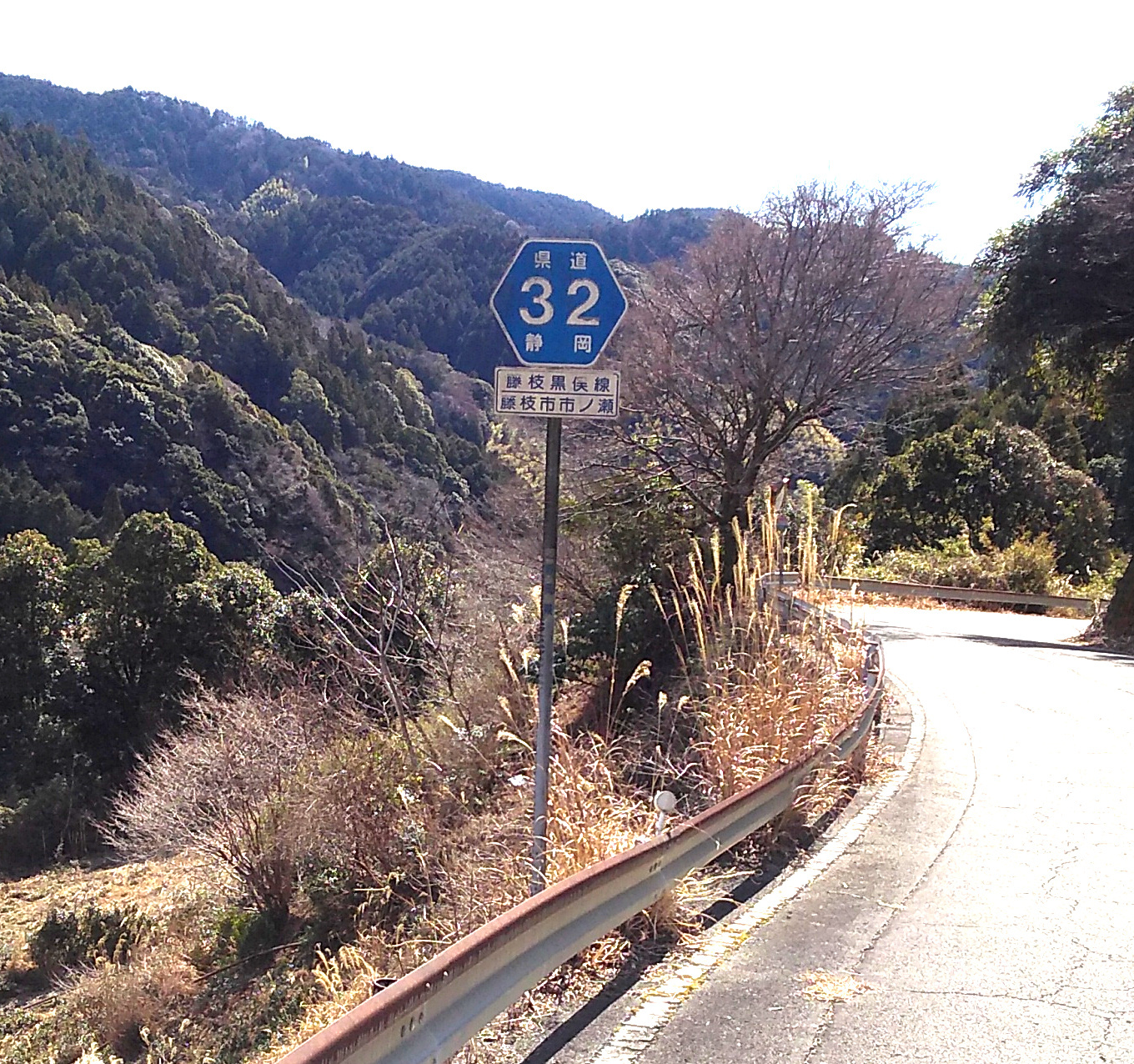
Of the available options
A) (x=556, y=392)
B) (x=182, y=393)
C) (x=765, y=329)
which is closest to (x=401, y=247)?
(x=182, y=393)

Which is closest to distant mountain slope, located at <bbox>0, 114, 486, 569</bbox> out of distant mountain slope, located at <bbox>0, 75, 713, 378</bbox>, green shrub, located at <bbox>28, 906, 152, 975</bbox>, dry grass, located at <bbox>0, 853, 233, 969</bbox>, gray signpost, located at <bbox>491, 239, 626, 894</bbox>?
distant mountain slope, located at <bbox>0, 75, 713, 378</bbox>

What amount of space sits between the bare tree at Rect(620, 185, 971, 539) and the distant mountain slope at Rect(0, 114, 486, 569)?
21.3 feet

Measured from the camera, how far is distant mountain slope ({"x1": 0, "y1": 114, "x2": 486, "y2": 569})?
2239 inches

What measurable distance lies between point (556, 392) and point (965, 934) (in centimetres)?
298

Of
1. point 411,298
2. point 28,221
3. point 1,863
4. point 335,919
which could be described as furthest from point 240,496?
point 411,298

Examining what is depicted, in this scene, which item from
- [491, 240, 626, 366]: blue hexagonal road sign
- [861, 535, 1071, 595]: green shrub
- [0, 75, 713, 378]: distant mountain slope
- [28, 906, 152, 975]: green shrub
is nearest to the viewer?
[491, 240, 626, 366]: blue hexagonal road sign

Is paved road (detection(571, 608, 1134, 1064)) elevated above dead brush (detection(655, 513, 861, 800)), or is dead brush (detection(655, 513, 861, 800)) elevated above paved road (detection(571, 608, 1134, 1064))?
dead brush (detection(655, 513, 861, 800))

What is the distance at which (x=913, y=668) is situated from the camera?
1495cm

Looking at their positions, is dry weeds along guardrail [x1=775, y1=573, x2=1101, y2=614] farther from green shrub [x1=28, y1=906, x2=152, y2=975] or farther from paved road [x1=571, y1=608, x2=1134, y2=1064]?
paved road [x1=571, y1=608, x2=1134, y2=1064]

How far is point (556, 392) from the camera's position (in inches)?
189

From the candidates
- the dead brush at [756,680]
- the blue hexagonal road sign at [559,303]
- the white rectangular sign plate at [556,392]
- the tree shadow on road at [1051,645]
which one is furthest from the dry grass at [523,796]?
the tree shadow on road at [1051,645]

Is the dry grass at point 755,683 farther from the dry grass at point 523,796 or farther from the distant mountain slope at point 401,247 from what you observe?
the distant mountain slope at point 401,247

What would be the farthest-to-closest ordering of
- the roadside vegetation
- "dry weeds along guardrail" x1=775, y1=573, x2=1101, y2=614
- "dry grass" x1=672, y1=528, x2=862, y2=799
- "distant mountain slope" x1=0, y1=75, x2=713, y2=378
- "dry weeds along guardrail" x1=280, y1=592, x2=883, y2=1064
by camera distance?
1. "distant mountain slope" x1=0, y1=75, x2=713, y2=378
2. "dry weeds along guardrail" x1=775, y1=573, x2=1101, y2=614
3. the roadside vegetation
4. "dry grass" x1=672, y1=528, x2=862, y2=799
5. "dry weeds along guardrail" x1=280, y1=592, x2=883, y2=1064

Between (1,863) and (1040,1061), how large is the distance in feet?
73.1
